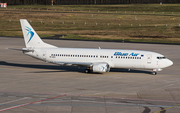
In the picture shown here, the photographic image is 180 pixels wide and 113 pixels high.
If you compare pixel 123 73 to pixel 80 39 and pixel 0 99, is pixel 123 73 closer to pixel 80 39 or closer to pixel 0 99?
pixel 0 99

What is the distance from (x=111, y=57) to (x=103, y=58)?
1512 millimetres

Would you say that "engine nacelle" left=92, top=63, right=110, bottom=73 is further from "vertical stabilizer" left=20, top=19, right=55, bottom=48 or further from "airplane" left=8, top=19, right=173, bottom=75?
"vertical stabilizer" left=20, top=19, right=55, bottom=48

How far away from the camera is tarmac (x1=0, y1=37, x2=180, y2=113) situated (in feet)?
112

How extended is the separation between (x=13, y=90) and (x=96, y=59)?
59.4 ft

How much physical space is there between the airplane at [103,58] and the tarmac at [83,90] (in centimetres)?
175

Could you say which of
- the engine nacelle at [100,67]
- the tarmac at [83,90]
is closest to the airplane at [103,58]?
the engine nacelle at [100,67]

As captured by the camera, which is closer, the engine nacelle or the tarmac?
the tarmac

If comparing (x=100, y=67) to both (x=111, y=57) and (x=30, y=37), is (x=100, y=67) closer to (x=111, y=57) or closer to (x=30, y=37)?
(x=111, y=57)

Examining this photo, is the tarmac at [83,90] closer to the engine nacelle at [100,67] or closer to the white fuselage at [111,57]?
the engine nacelle at [100,67]

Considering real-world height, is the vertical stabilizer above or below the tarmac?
above

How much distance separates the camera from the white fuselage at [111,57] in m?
53.2

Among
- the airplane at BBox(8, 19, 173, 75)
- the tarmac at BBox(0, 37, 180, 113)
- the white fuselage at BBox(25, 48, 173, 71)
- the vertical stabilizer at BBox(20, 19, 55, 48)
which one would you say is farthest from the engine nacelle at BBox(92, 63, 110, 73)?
the vertical stabilizer at BBox(20, 19, 55, 48)

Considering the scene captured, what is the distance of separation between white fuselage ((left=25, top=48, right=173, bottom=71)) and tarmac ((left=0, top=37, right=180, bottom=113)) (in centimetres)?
210

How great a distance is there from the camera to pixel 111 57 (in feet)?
177
